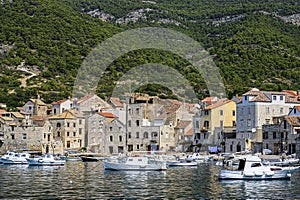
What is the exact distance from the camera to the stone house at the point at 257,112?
261ft

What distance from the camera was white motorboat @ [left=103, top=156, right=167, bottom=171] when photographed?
197 feet

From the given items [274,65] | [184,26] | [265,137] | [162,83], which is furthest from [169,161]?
[184,26]

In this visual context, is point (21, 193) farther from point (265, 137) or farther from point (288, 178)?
point (265, 137)

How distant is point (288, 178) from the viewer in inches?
1909

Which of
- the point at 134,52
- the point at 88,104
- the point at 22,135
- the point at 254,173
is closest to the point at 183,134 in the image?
the point at 88,104

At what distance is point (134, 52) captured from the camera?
132875 millimetres

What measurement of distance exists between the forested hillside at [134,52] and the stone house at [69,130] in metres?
17.8

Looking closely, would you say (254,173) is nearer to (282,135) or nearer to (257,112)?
(282,135)

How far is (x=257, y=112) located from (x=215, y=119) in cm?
805

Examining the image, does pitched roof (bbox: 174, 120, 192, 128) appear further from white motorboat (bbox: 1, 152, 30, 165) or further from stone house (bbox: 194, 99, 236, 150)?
white motorboat (bbox: 1, 152, 30, 165)

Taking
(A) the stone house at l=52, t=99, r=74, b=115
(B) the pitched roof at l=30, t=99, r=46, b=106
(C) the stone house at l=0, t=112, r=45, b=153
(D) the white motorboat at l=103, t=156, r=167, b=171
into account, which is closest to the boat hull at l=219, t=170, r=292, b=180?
(D) the white motorboat at l=103, t=156, r=167, b=171

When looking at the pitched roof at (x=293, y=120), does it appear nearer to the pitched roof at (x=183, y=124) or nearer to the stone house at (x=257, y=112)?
the stone house at (x=257, y=112)

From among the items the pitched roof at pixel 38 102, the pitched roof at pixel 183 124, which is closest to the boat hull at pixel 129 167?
the pitched roof at pixel 183 124

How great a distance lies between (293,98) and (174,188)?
4372 centimetres
